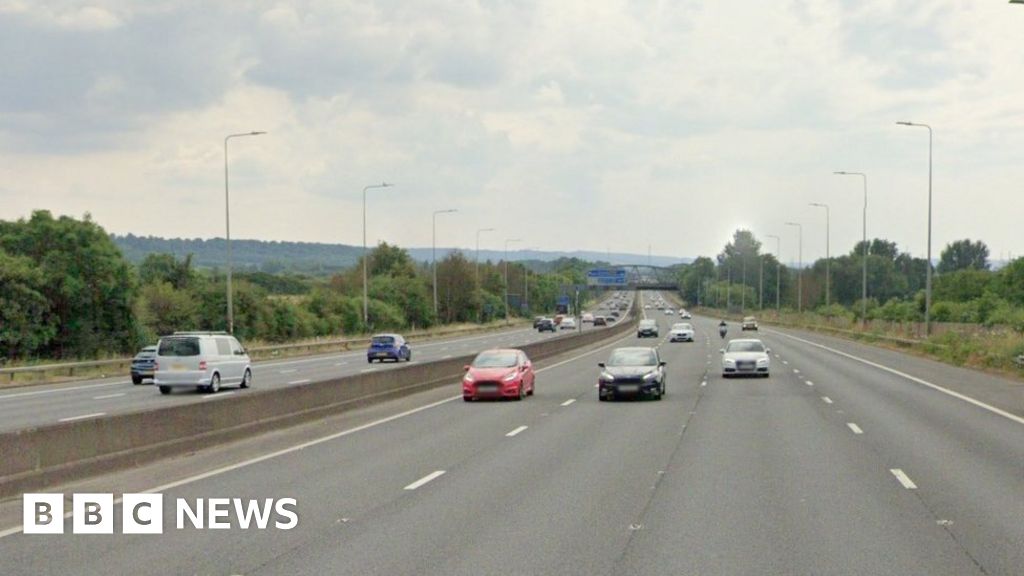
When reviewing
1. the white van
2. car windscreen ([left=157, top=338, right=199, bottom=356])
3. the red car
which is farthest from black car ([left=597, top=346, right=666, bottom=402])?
car windscreen ([left=157, top=338, right=199, bottom=356])

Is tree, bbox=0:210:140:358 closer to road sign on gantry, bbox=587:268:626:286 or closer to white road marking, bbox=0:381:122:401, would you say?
white road marking, bbox=0:381:122:401

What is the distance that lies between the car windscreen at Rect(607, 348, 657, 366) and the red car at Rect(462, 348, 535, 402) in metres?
2.50

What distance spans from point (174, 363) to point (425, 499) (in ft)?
73.1

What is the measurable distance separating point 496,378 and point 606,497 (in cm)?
1804

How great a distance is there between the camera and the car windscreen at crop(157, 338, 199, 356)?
35.4m

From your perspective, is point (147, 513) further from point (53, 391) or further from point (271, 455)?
point (53, 391)

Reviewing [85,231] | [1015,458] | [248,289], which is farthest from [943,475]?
[248,289]

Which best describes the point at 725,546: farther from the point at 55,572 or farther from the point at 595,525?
the point at 55,572

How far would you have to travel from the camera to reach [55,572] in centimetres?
1047

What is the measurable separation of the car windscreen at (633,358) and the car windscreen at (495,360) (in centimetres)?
272

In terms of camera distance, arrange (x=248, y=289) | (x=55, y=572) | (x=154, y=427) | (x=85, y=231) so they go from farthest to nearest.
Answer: (x=248, y=289) < (x=85, y=231) < (x=154, y=427) < (x=55, y=572)

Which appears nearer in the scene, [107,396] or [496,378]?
[496,378]

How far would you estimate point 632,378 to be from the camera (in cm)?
3209

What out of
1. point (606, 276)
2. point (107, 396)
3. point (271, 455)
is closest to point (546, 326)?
point (606, 276)
